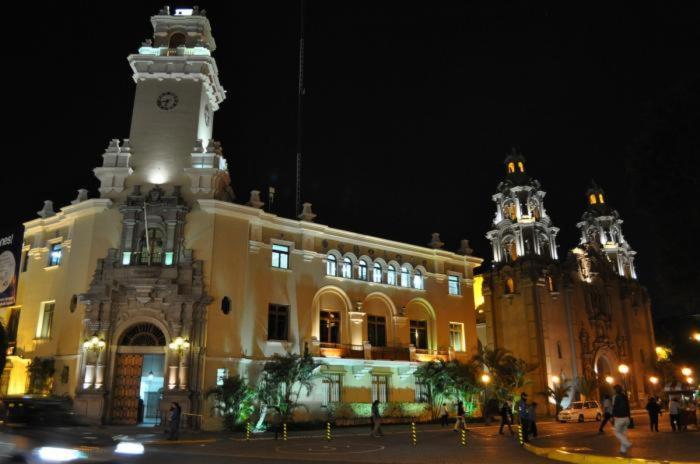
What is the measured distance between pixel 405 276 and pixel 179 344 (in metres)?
17.7

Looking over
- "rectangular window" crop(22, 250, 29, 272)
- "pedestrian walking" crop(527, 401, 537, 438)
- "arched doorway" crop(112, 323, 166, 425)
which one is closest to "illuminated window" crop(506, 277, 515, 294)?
"pedestrian walking" crop(527, 401, 537, 438)

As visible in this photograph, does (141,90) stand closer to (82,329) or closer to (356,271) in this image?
(82,329)

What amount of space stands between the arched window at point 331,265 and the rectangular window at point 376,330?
409cm

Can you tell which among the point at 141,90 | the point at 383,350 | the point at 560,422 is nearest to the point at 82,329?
the point at 141,90

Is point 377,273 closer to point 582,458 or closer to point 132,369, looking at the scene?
point 132,369

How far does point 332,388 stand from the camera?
120 feet

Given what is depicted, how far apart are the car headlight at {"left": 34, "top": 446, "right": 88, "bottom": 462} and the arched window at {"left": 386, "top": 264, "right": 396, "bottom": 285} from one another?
31156 millimetres

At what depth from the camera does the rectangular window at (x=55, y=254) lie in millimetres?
35531

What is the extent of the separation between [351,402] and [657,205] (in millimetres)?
22888

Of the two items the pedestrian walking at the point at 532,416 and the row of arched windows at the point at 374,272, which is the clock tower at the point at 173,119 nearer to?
the row of arched windows at the point at 374,272

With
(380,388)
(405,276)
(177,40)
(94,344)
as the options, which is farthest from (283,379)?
(177,40)

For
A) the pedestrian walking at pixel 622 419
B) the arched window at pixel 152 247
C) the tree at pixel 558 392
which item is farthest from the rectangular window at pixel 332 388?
the tree at pixel 558 392

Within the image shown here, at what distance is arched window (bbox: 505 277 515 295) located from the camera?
57000 millimetres

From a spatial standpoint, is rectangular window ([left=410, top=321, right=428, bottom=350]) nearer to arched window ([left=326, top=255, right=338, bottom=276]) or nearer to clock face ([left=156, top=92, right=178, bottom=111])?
arched window ([left=326, top=255, right=338, bottom=276])
